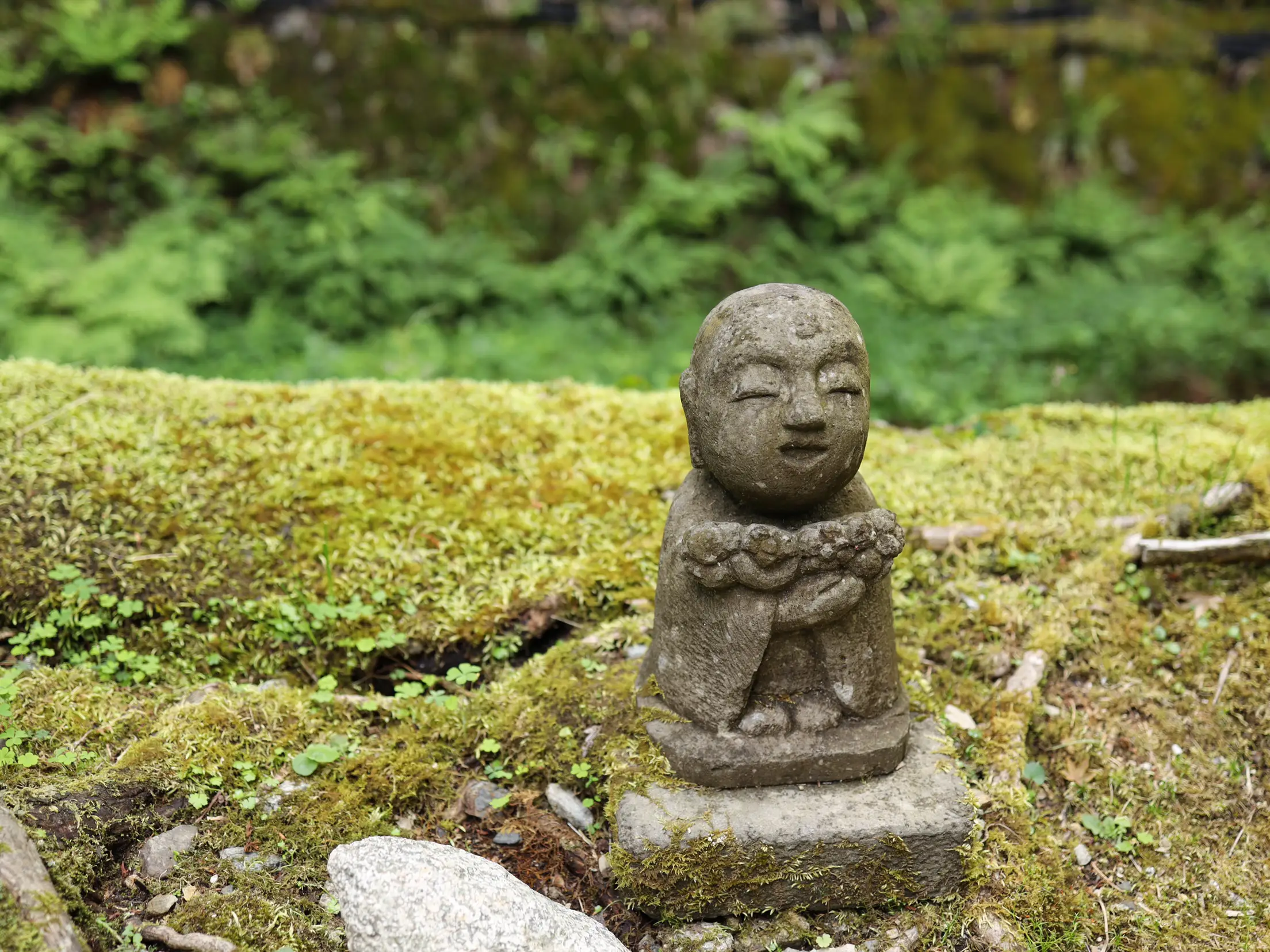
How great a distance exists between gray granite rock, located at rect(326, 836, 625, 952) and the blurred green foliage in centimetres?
488

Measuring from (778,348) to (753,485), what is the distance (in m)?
0.42

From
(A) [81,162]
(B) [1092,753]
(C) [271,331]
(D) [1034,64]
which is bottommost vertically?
(B) [1092,753]

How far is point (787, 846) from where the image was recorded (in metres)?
3.15

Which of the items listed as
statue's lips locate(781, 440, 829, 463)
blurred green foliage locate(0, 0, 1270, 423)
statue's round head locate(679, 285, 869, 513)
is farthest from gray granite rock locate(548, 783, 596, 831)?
blurred green foliage locate(0, 0, 1270, 423)

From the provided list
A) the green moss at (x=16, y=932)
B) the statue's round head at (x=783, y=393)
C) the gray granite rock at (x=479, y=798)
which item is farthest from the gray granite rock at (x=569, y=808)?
the green moss at (x=16, y=932)

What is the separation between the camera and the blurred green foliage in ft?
25.3

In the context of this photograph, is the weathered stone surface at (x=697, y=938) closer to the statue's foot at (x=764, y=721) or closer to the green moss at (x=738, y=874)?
the green moss at (x=738, y=874)

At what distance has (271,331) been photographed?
7.88 m

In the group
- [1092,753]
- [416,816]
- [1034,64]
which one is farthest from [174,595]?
[1034,64]

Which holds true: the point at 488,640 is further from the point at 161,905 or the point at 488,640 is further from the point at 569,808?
the point at 161,905

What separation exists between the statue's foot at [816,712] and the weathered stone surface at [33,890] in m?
2.16

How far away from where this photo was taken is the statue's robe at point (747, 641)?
10.8 ft

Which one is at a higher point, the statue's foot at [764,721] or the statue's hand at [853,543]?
the statue's hand at [853,543]

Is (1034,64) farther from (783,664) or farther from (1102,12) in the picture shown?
(783,664)
